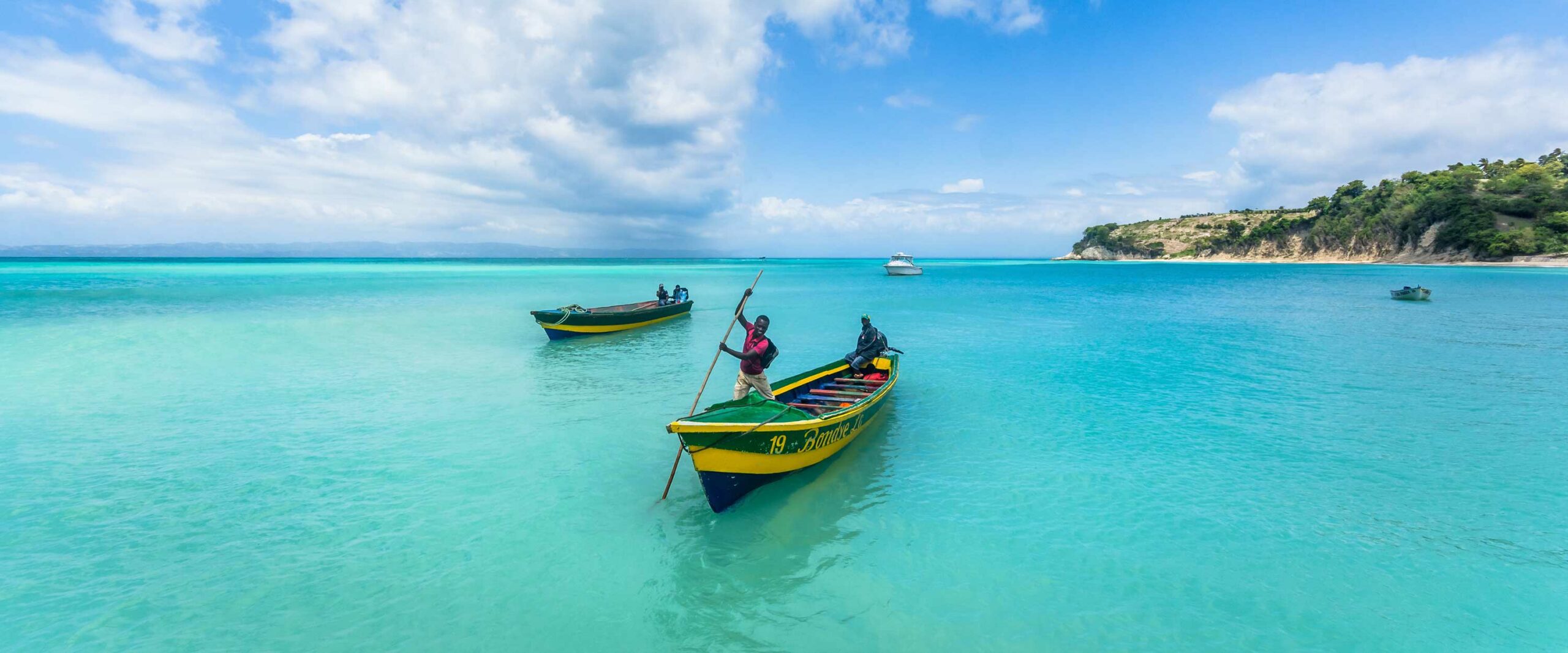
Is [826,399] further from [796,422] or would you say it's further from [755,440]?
[755,440]

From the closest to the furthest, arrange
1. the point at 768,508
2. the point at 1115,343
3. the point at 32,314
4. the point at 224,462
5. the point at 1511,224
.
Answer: the point at 768,508
the point at 224,462
the point at 1115,343
the point at 32,314
the point at 1511,224

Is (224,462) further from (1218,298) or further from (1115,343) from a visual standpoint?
(1218,298)

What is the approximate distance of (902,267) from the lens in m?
99.9

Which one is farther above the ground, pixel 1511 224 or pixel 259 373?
pixel 1511 224

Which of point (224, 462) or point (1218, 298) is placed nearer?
point (224, 462)

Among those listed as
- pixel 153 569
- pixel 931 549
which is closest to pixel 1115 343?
pixel 931 549

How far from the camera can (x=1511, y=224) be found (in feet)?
267

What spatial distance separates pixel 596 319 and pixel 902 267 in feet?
262

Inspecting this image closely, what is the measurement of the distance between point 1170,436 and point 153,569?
640 inches

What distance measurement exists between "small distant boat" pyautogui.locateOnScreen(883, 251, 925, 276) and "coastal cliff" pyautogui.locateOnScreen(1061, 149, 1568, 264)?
74503 millimetres

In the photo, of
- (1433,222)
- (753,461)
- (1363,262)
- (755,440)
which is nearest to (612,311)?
(753,461)

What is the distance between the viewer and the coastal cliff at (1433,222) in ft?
256

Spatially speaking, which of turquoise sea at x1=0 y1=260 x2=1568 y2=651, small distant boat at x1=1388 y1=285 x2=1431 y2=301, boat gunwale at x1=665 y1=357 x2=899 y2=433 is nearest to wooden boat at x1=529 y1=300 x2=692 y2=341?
turquoise sea at x1=0 y1=260 x2=1568 y2=651

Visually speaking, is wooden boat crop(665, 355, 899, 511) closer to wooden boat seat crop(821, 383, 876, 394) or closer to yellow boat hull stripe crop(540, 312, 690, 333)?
wooden boat seat crop(821, 383, 876, 394)
